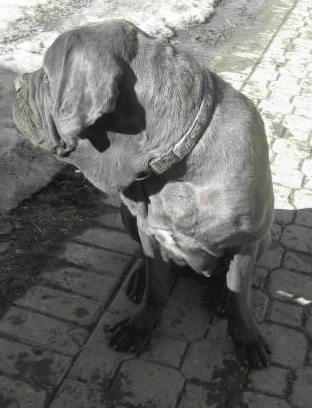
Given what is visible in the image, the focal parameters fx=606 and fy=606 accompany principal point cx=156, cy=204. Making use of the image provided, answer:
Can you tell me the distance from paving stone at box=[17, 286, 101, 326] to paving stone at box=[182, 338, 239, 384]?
1.73 feet

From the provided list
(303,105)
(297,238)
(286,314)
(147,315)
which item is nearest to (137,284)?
(147,315)

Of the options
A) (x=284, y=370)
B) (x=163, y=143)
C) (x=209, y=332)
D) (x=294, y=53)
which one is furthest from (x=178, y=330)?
(x=294, y=53)

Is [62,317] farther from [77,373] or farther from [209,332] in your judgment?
[209,332]

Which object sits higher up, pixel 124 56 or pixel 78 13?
pixel 124 56

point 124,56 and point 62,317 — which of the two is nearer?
point 124,56

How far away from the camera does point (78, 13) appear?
5.97 metres

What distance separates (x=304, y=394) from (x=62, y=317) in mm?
1188

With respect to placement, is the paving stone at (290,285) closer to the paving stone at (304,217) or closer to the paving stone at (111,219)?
the paving stone at (304,217)

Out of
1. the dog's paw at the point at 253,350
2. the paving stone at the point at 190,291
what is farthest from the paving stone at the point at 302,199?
the dog's paw at the point at 253,350

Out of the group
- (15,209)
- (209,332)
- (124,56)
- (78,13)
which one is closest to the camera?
(124,56)

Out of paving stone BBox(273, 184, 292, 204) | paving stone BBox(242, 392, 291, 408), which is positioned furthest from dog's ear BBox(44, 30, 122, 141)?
paving stone BBox(273, 184, 292, 204)

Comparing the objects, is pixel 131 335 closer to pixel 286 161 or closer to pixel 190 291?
pixel 190 291

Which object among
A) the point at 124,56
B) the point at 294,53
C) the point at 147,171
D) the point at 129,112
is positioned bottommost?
the point at 294,53

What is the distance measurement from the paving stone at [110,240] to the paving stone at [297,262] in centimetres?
84
